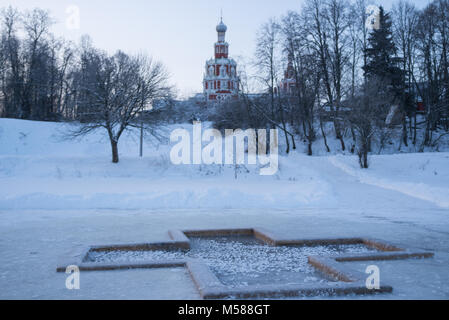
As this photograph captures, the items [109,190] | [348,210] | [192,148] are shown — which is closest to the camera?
[348,210]

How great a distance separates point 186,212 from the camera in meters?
12.7

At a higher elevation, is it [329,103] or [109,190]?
[329,103]

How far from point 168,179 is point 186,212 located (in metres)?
8.40

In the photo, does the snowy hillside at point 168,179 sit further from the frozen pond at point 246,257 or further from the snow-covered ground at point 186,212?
the frozen pond at point 246,257

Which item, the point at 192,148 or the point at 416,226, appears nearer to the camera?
the point at 416,226

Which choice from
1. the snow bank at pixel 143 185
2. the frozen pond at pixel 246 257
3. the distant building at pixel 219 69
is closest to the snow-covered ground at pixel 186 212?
the snow bank at pixel 143 185

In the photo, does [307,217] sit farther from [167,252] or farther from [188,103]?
[188,103]

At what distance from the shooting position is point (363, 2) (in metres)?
37.2

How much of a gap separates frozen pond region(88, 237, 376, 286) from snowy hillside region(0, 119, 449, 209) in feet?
18.4

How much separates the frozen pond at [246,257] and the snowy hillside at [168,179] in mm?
5594

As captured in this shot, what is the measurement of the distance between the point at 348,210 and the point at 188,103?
2370 inches

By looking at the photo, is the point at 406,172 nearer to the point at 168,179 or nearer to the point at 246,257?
the point at 168,179

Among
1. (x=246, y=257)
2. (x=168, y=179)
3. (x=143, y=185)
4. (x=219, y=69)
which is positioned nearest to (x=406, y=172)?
(x=168, y=179)

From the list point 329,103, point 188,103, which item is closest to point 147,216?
point 329,103
